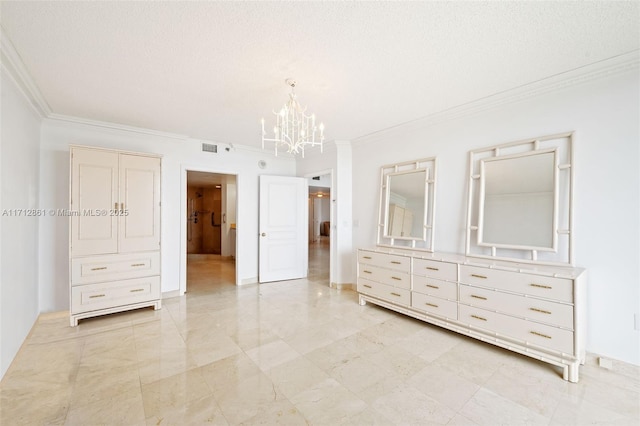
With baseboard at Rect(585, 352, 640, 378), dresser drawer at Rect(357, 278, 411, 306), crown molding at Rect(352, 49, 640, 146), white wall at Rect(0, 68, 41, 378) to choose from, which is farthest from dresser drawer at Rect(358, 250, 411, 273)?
white wall at Rect(0, 68, 41, 378)

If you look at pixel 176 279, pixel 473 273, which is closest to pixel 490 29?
pixel 473 273

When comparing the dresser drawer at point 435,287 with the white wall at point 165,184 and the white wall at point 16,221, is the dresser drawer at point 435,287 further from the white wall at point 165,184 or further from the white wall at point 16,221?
the white wall at point 16,221

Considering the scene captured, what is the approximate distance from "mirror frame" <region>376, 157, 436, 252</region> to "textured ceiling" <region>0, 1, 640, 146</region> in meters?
0.86

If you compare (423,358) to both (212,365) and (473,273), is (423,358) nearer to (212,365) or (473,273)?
(473,273)

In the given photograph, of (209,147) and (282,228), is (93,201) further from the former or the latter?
(282,228)

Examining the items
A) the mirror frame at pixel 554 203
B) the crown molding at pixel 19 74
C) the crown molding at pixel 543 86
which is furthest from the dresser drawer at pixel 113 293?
the crown molding at pixel 543 86

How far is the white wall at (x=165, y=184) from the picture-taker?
11.4 ft

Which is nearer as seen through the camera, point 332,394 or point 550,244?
point 332,394

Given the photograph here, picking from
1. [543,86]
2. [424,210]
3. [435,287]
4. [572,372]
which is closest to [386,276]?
[435,287]

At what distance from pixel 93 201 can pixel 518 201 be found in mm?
4836

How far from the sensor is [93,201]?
10.8 ft

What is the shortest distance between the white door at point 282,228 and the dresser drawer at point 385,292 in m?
1.81

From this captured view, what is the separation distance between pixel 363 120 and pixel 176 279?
3792 millimetres

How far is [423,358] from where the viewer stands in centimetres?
248
